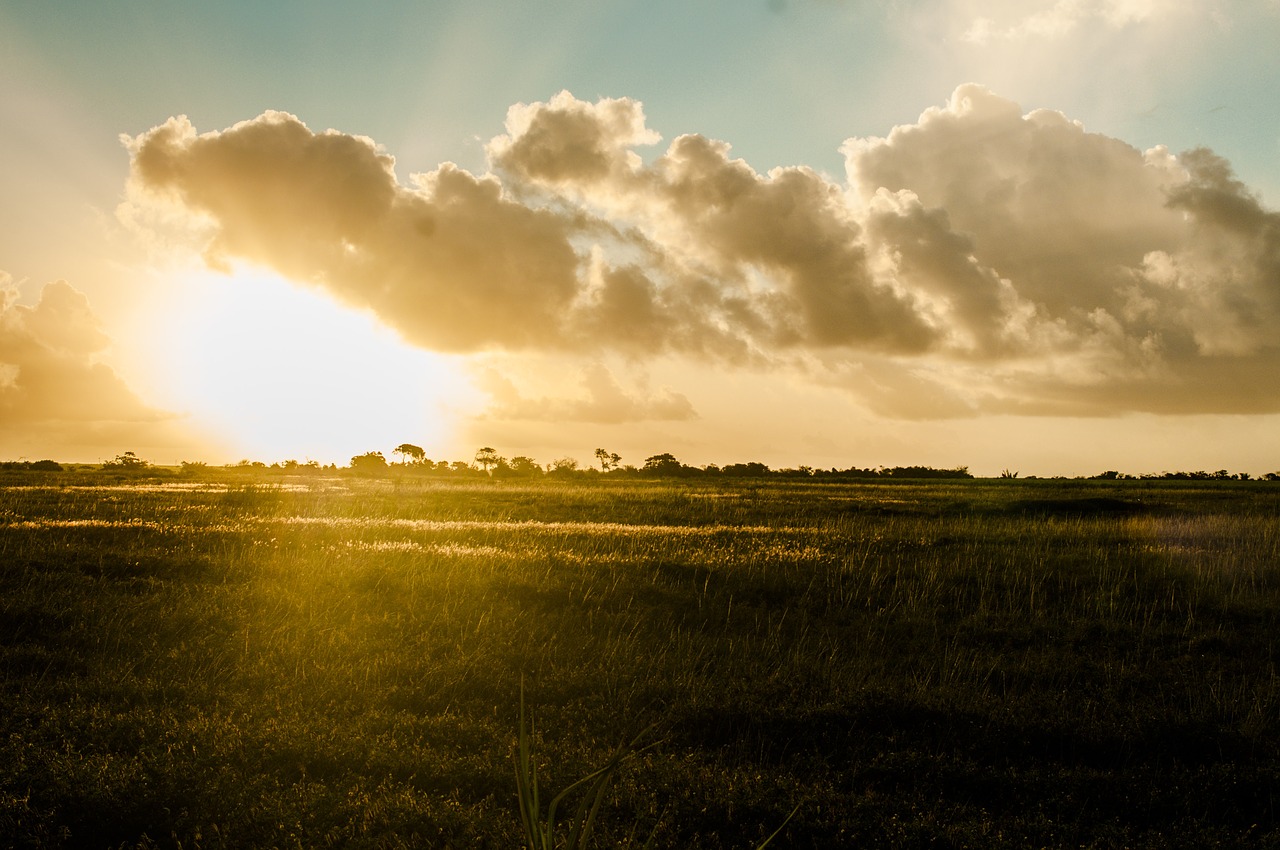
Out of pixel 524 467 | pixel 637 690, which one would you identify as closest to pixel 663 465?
pixel 524 467

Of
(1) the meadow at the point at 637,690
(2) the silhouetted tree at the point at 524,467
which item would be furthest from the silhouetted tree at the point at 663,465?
(1) the meadow at the point at 637,690

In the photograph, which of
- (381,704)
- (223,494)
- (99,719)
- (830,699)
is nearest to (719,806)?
(830,699)

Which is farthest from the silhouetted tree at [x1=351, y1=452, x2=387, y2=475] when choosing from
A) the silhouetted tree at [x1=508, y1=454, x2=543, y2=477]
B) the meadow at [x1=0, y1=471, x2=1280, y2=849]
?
the meadow at [x1=0, y1=471, x2=1280, y2=849]

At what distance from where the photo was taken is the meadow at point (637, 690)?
760 cm

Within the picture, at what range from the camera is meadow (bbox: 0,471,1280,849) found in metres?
7.60

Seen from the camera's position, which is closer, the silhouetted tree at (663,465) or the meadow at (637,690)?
the meadow at (637,690)

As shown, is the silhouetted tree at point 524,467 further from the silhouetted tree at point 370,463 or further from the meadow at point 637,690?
the meadow at point 637,690

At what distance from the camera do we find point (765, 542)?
26.0 metres

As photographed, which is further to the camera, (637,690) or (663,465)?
(663,465)

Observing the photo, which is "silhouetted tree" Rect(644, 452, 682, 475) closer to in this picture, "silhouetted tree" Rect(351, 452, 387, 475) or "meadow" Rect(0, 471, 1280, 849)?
"silhouetted tree" Rect(351, 452, 387, 475)

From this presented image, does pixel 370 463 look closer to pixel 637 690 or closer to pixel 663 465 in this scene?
pixel 663 465

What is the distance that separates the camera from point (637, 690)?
447 inches

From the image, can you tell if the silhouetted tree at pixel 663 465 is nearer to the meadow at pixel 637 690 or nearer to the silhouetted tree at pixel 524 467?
the silhouetted tree at pixel 524 467

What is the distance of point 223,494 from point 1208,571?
1773 inches
